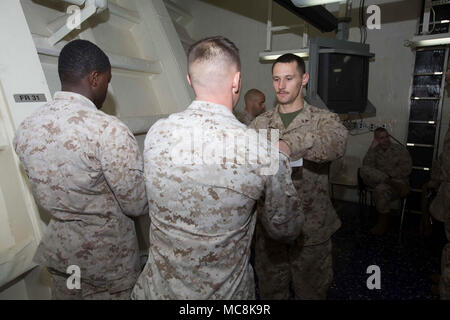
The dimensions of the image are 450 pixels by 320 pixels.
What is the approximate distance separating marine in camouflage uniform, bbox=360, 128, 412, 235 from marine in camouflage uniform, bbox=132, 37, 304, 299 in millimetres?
2946

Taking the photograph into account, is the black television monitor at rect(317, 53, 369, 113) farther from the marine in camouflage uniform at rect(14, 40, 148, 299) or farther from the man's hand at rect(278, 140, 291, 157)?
the marine in camouflage uniform at rect(14, 40, 148, 299)

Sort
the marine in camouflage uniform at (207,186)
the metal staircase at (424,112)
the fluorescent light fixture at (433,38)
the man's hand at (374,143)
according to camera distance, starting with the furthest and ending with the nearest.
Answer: the man's hand at (374,143)
the metal staircase at (424,112)
the fluorescent light fixture at (433,38)
the marine in camouflage uniform at (207,186)

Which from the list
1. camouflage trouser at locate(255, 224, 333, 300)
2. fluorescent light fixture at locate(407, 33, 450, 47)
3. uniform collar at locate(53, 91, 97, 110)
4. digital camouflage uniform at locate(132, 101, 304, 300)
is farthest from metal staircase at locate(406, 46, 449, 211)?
uniform collar at locate(53, 91, 97, 110)

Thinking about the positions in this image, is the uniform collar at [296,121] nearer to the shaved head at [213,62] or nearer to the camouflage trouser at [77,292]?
the shaved head at [213,62]

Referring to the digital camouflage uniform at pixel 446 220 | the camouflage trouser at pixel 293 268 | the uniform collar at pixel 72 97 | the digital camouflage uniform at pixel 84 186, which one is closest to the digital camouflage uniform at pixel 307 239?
the camouflage trouser at pixel 293 268

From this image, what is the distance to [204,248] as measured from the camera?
939mm

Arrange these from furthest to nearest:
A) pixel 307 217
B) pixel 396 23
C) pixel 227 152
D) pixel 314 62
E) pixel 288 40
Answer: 1. pixel 288 40
2. pixel 396 23
3. pixel 314 62
4. pixel 307 217
5. pixel 227 152

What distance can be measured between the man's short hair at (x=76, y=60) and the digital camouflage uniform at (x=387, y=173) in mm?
3440

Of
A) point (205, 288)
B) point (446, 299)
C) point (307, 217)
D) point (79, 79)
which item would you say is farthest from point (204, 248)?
point (446, 299)

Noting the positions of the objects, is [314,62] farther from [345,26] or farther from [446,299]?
[446,299]

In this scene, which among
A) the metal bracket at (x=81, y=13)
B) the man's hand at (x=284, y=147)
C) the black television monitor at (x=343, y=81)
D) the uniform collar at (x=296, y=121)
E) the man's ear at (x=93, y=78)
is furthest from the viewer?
the black television monitor at (x=343, y=81)

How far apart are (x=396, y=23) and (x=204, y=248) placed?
14.0 feet

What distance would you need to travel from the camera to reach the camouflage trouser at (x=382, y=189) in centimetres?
340

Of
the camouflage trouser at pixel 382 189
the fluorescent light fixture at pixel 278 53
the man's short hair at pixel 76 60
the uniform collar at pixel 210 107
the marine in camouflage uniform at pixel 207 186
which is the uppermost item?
the fluorescent light fixture at pixel 278 53
